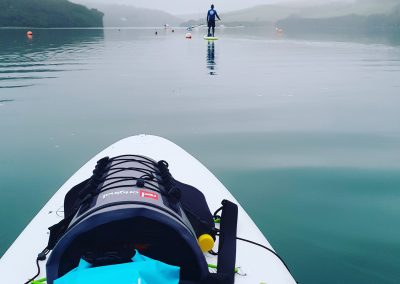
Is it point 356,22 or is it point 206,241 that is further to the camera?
point 356,22

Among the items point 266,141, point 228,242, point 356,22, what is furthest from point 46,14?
point 228,242

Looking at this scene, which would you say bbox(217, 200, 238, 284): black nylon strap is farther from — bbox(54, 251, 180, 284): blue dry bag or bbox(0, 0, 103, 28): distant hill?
bbox(0, 0, 103, 28): distant hill

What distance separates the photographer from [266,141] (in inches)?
225

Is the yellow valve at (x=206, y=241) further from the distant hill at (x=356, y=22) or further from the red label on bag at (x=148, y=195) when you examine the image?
the distant hill at (x=356, y=22)

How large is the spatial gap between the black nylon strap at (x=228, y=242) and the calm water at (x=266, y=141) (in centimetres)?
73

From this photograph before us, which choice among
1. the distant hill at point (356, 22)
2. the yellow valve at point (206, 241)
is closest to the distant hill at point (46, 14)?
the distant hill at point (356, 22)

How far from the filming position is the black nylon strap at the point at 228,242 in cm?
213

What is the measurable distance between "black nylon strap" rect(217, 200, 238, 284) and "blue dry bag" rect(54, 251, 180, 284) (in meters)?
0.46

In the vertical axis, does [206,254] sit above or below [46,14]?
below

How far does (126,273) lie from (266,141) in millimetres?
4363

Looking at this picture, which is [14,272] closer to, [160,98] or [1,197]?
[1,197]

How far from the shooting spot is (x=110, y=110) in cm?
770

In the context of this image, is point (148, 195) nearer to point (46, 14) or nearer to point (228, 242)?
point (228, 242)

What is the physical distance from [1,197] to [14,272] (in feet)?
7.26
